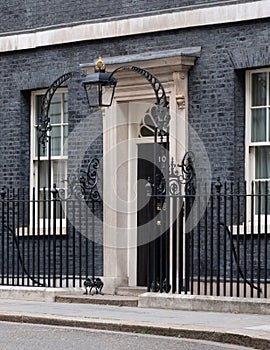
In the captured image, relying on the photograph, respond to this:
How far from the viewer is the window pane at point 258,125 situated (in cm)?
1825

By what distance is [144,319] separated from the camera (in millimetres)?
15805

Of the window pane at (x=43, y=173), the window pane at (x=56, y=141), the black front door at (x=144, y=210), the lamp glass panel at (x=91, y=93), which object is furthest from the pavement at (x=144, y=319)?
the window pane at (x=56, y=141)

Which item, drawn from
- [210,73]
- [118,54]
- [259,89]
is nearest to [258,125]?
[259,89]

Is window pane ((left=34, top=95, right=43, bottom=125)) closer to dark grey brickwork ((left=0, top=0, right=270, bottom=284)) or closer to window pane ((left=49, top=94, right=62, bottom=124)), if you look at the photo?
dark grey brickwork ((left=0, top=0, right=270, bottom=284))

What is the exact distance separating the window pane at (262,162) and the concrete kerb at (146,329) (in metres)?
3.94

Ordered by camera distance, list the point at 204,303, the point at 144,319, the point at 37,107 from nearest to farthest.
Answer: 1. the point at 144,319
2. the point at 204,303
3. the point at 37,107

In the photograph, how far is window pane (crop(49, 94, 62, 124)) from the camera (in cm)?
2088

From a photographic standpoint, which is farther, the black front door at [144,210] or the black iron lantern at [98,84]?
the black front door at [144,210]

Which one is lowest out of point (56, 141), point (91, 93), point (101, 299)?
point (101, 299)

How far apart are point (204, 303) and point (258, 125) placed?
2980 mm

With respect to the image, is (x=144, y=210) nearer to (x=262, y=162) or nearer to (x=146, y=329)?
(x=262, y=162)

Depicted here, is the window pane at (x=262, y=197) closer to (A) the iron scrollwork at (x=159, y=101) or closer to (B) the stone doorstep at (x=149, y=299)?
(B) the stone doorstep at (x=149, y=299)

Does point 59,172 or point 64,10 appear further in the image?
point 59,172

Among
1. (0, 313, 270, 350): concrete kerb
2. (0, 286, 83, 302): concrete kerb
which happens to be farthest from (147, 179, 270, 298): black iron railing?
(0, 313, 270, 350): concrete kerb
